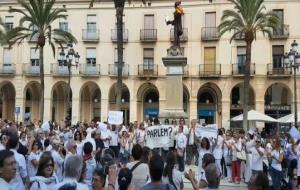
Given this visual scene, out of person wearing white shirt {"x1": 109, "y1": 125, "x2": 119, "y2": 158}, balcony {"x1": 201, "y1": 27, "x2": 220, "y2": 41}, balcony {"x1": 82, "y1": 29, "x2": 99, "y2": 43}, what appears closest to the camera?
person wearing white shirt {"x1": 109, "y1": 125, "x2": 119, "y2": 158}

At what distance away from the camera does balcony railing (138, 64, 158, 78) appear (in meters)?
47.8

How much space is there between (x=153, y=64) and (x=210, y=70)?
5514 mm

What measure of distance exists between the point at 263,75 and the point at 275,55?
6.86ft

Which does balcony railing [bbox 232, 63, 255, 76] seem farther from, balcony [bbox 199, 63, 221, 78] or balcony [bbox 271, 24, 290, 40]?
balcony [bbox 271, 24, 290, 40]

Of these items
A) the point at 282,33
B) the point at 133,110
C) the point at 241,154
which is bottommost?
the point at 241,154

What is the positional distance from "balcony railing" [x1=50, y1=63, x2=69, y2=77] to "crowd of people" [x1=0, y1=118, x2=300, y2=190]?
2871 cm

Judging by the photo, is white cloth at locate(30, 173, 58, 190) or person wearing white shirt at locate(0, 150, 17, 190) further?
white cloth at locate(30, 173, 58, 190)

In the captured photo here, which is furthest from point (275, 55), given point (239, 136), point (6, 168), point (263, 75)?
point (6, 168)

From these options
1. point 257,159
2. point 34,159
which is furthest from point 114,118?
point 34,159

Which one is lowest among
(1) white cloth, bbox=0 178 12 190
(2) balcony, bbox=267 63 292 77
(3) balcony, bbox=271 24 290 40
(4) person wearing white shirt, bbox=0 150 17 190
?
(1) white cloth, bbox=0 178 12 190

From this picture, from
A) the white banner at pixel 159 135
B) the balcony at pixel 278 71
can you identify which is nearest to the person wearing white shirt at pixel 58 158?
the white banner at pixel 159 135

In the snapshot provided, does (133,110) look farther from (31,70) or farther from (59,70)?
(31,70)

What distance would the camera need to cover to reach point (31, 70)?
164 feet

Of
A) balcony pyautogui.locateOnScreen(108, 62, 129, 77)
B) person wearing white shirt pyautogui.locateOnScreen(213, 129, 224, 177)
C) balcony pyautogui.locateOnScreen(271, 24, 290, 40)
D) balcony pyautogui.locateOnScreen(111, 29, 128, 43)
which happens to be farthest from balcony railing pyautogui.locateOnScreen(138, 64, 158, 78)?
person wearing white shirt pyautogui.locateOnScreen(213, 129, 224, 177)
